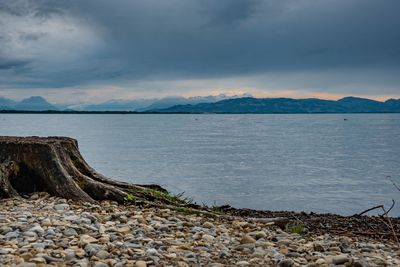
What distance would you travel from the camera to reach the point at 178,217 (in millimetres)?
10688

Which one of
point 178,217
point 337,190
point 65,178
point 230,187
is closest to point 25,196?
point 65,178

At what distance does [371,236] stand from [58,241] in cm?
828

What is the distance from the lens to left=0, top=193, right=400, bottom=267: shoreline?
7.07m

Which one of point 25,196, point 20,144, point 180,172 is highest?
point 20,144

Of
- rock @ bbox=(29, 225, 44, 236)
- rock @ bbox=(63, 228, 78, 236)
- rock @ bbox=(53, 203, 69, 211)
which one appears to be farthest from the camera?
rock @ bbox=(53, 203, 69, 211)

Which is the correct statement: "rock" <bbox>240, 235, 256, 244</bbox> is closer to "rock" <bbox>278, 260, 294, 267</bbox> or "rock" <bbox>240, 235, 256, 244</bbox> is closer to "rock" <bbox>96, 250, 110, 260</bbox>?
"rock" <bbox>278, 260, 294, 267</bbox>

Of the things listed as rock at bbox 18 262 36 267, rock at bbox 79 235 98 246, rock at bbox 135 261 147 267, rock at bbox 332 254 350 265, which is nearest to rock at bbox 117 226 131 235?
rock at bbox 79 235 98 246

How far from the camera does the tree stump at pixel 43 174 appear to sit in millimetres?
11758

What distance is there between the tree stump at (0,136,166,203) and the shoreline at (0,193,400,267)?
2.18ft

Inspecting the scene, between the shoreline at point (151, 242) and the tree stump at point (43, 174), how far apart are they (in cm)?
66

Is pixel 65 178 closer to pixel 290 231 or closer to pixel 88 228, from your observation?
pixel 88 228

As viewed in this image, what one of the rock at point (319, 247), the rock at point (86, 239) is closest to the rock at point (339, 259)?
the rock at point (319, 247)

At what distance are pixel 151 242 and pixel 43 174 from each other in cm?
506

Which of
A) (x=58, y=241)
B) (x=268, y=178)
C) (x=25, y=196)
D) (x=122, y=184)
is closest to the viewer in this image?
(x=58, y=241)
